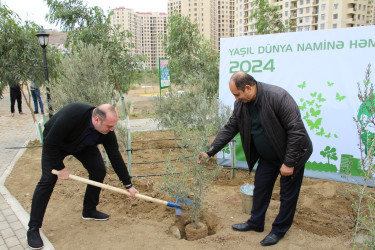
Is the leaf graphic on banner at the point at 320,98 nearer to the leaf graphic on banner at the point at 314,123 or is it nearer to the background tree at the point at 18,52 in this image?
the leaf graphic on banner at the point at 314,123

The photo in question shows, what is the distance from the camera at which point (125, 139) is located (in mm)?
5281

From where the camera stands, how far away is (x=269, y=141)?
2.79 m

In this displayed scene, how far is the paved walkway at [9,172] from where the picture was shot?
3219mm

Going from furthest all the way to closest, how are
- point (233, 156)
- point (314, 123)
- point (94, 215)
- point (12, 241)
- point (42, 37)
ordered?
1. point (42, 37)
2. point (233, 156)
3. point (314, 123)
4. point (94, 215)
5. point (12, 241)

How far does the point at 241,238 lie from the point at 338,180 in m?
2.40

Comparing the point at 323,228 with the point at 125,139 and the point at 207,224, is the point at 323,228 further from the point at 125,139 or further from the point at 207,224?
the point at 125,139

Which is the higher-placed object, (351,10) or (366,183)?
(351,10)

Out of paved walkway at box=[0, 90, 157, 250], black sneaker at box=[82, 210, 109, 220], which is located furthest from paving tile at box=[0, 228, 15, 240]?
black sneaker at box=[82, 210, 109, 220]

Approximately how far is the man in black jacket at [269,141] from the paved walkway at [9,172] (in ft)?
7.47

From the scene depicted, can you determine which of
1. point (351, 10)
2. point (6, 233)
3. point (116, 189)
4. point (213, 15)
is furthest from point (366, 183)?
point (213, 15)

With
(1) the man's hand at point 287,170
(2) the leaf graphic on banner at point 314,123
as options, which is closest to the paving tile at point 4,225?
(1) the man's hand at point 287,170

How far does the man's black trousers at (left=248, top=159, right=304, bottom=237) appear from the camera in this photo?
2.90 metres

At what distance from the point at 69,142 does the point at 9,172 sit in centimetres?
327

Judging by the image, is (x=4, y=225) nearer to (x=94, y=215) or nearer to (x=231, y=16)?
(x=94, y=215)
